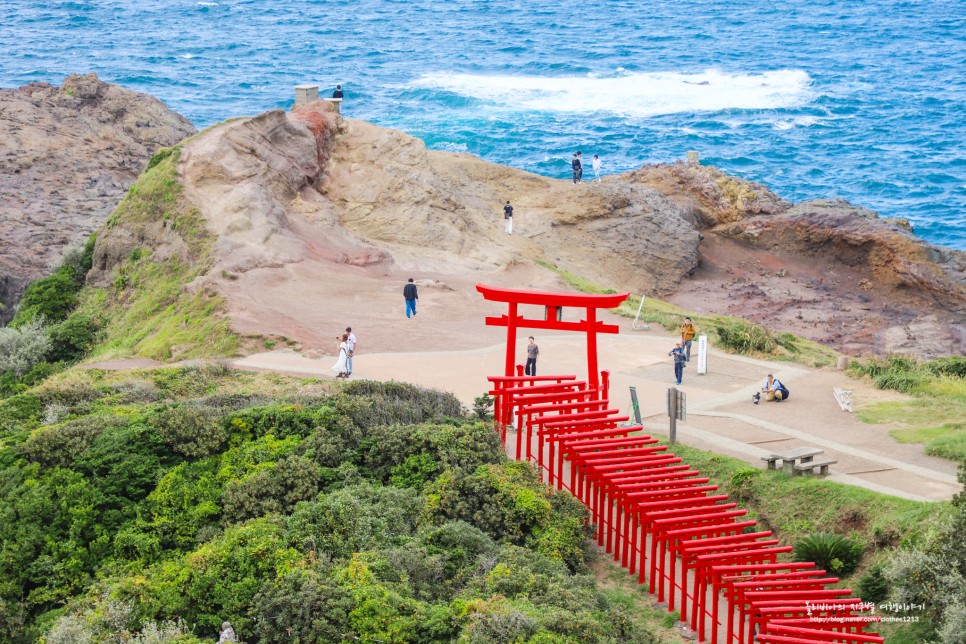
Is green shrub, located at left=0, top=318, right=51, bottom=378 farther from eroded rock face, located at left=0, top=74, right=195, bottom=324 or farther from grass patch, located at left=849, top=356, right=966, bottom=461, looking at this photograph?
grass patch, located at left=849, top=356, right=966, bottom=461

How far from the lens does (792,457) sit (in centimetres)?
2145

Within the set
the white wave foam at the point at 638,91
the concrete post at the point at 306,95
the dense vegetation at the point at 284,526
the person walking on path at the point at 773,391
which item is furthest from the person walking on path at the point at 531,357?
the white wave foam at the point at 638,91

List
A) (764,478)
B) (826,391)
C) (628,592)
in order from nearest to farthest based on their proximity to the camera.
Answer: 1. (628,592)
2. (764,478)
3. (826,391)

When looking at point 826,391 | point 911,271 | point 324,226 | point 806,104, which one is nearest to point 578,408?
point 826,391

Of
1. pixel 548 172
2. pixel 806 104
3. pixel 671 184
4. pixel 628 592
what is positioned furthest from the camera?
pixel 806 104

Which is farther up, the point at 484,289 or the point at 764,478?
the point at 484,289

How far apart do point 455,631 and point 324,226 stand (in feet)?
84.4

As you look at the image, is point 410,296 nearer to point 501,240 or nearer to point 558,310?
point 558,310

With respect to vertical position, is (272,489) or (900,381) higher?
(272,489)

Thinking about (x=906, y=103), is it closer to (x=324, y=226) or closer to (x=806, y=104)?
(x=806, y=104)

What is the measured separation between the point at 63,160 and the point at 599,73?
178 ft

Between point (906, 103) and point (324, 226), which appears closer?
point (324, 226)

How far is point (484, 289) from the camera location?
2583cm

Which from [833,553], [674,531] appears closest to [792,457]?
[833,553]
